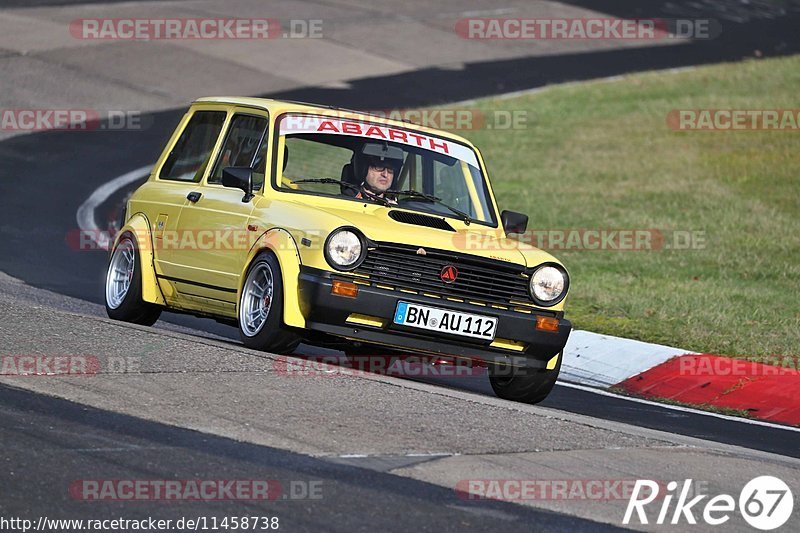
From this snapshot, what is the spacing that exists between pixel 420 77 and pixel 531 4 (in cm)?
871

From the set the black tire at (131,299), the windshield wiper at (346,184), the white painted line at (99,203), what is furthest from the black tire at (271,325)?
the white painted line at (99,203)

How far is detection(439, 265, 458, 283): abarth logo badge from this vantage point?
8.87m

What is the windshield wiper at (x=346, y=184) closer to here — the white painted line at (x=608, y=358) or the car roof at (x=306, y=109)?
the car roof at (x=306, y=109)

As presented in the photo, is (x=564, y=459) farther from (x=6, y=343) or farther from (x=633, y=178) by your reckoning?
(x=633, y=178)

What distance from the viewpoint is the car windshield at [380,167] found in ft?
32.1

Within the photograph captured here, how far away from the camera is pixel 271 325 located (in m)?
8.87

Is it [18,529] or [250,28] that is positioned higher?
[250,28]

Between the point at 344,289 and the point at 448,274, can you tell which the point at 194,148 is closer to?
the point at 344,289

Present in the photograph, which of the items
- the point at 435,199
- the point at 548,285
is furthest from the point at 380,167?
the point at 548,285

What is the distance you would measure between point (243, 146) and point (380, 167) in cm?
101

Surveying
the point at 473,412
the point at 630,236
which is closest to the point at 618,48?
the point at 630,236

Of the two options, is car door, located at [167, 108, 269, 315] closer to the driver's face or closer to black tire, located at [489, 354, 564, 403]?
the driver's face

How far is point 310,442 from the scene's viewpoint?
678 cm

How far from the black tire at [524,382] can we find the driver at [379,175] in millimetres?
1378
